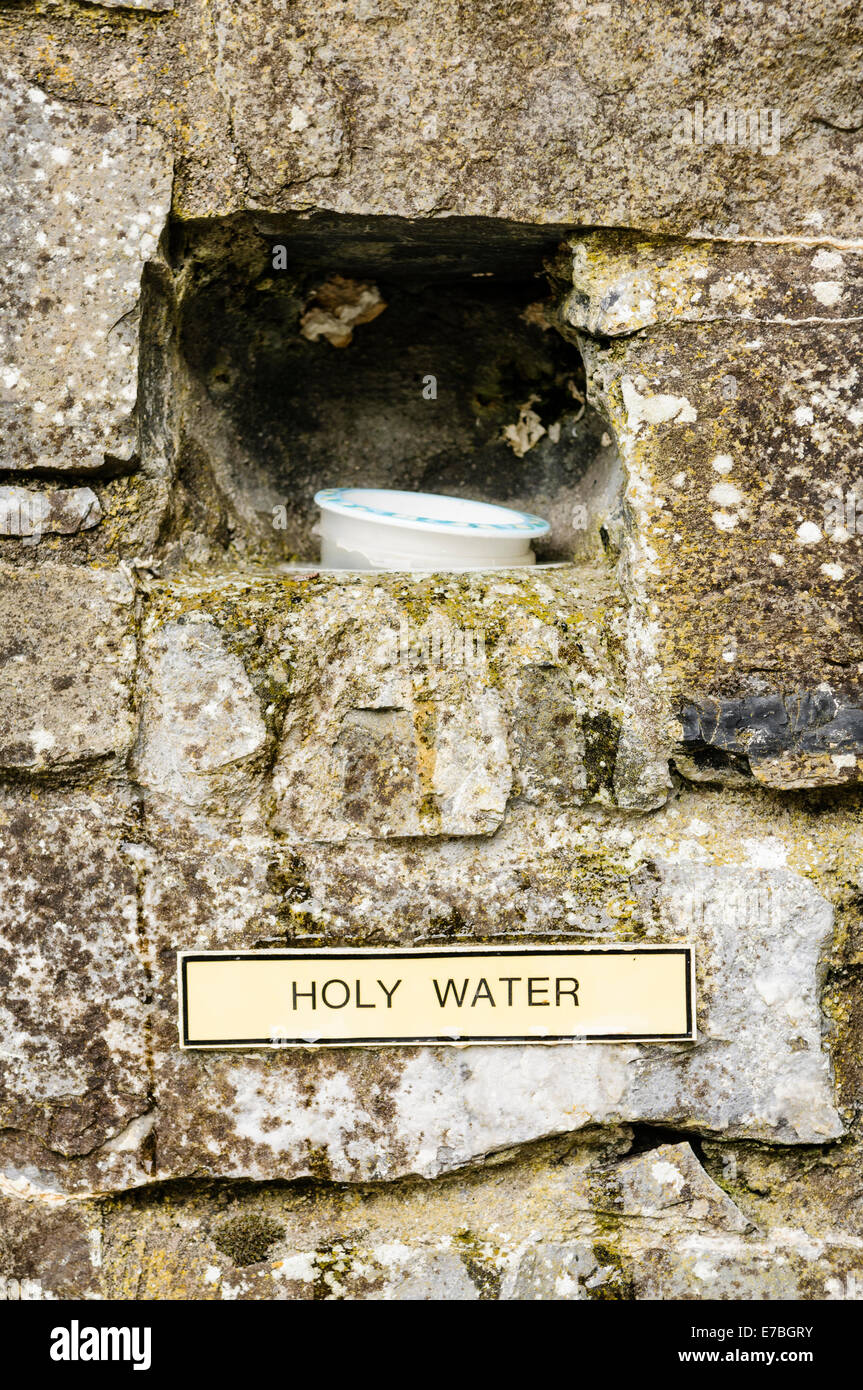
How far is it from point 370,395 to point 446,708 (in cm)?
52

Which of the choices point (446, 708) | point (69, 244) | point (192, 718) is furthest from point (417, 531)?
point (69, 244)

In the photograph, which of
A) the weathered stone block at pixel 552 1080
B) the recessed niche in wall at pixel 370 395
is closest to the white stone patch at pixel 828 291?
the recessed niche in wall at pixel 370 395

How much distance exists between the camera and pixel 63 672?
1.21 metres

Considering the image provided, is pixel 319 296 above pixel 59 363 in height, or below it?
above

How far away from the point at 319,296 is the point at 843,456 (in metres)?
0.71

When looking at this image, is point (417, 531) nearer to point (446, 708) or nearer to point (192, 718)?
point (446, 708)

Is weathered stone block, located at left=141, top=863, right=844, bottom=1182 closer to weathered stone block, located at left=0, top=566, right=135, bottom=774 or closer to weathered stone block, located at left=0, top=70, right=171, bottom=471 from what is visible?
weathered stone block, located at left=0, top=566, right=135, bottom=774

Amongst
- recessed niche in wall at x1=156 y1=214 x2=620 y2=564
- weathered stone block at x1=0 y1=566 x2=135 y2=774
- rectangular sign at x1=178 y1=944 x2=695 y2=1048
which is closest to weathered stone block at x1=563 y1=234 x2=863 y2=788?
recessed niche in wall at x1=156 y1=214 x2=620 y2=564

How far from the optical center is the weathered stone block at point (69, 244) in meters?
1.19

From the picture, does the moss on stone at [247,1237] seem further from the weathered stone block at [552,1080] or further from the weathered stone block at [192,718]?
the weathered stone block at [192,718]

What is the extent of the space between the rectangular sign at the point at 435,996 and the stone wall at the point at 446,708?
25mm

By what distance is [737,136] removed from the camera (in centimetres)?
121

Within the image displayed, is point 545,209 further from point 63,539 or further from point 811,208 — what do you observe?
point 63,539

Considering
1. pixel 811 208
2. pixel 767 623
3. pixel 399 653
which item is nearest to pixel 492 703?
pixel 399 653
